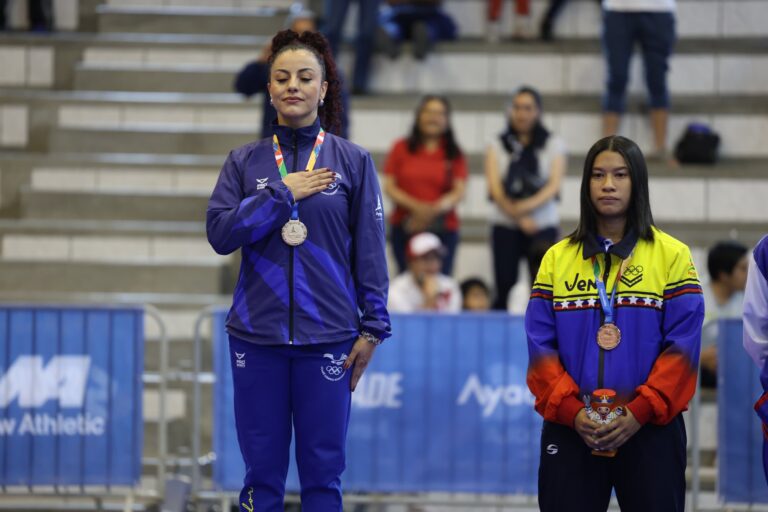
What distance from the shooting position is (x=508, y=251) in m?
9.15

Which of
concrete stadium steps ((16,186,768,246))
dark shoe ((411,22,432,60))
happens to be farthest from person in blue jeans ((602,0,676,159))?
dark shoe ((411,22,432,60))

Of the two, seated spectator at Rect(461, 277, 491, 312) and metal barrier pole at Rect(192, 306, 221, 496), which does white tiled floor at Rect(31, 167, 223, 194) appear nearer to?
seated spectator at Rect(461, 277, 491, 312)

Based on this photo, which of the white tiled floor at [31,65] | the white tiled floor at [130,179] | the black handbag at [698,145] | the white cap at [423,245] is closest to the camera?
the white cap at [423,245]

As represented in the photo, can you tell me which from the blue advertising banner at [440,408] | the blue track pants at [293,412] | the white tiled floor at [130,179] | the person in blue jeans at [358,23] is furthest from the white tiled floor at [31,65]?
the blue track pants at [293,412]

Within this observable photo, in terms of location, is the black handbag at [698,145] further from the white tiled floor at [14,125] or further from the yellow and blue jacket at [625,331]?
the yellow and blue jacket at [625,331]

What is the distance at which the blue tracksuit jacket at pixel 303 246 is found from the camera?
4812 mm

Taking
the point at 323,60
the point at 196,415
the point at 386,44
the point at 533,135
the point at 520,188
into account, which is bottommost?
the point at 196,415

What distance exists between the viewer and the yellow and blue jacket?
469 cm

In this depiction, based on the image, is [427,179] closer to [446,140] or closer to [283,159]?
[446,140]

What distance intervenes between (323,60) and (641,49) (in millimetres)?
6419

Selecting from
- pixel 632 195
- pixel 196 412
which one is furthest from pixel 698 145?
pixel 632 195

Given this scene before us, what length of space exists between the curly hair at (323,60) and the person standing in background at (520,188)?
12.8 feet

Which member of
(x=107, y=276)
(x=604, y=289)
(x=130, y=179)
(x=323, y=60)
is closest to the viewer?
(x=604, y=289)

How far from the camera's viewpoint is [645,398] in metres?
4.64
